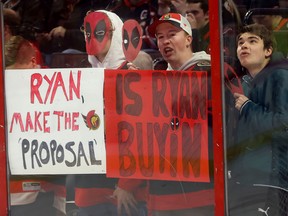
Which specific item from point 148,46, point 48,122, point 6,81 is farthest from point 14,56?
point 148,46

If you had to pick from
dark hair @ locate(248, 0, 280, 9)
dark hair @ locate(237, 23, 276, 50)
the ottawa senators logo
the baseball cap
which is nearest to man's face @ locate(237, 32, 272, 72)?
dark hair @ locate(237, 23, 276, 50)

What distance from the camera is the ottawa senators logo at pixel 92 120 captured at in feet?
15.5

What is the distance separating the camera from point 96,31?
4688 millimetres

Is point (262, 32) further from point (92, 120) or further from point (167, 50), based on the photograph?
point (92, 120)

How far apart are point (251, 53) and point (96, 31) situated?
98cm

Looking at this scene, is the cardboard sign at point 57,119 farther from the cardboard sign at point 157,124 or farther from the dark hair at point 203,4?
the dark hair at point 203,4

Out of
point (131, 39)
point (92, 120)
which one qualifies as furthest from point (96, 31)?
point (92, 120)

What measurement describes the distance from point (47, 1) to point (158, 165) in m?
1.24

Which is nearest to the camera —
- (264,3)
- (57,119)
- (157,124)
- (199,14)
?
(264,3)

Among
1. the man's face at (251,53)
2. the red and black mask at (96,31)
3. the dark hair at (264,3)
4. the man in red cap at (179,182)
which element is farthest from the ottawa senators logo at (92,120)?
the dark hair at (264,3)

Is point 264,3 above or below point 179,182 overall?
above

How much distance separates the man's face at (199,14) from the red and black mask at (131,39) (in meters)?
0.34

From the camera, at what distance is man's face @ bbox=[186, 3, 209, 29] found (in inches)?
179

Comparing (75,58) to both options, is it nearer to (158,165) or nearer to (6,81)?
(6,81)
